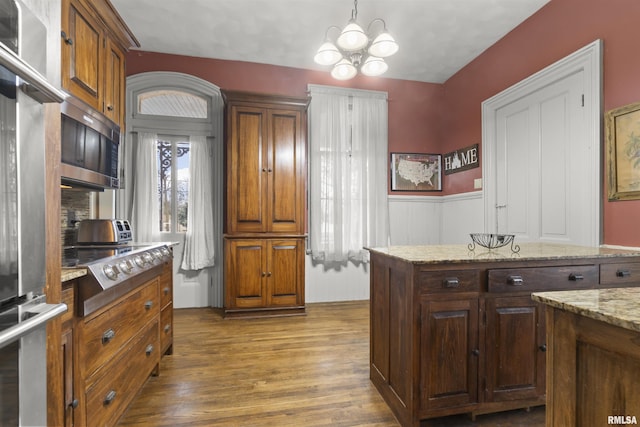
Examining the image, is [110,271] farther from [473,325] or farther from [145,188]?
[145,188]

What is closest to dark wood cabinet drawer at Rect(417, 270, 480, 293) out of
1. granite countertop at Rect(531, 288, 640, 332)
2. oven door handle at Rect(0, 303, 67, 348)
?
granite countertop at Rect(531, 288, 640, 332)

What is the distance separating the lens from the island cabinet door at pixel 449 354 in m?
1.61

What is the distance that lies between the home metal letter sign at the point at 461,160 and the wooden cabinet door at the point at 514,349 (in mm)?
2447

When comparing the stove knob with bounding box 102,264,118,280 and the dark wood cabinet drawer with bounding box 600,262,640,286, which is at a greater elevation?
the stove knob with bounding box 102,264,118,280

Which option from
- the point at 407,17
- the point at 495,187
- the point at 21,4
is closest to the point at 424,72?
the point at 407,17

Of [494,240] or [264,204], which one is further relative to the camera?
[264,204]

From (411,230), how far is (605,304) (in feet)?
11.9

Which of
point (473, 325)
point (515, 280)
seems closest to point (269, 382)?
point (473, 325)

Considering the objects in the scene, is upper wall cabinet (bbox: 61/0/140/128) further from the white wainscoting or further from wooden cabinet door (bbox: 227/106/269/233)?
the white wainscoting

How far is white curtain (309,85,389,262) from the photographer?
13.3ft

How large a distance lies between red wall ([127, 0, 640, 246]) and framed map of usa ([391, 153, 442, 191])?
0.39 ft

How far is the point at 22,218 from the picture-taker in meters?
0.78

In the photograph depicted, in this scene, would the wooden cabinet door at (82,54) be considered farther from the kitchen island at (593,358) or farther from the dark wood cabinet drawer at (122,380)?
the kitchen island at (593,358)

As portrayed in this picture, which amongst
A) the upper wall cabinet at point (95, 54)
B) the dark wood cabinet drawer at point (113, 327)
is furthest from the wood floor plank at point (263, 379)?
the upper wall cabinet at point (95, 54)
